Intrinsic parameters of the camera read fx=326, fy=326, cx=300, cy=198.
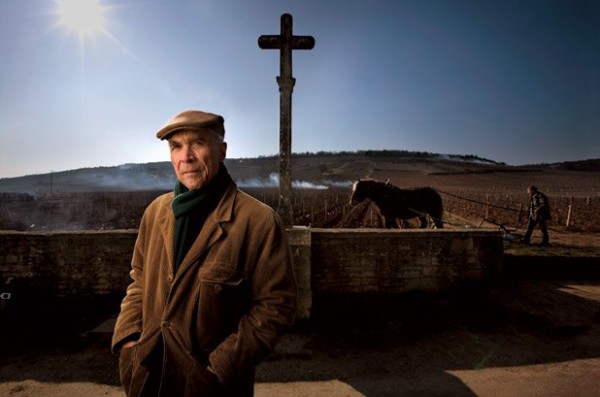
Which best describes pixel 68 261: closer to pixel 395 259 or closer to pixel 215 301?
pixel 215 301

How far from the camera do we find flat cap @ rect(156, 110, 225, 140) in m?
1.60

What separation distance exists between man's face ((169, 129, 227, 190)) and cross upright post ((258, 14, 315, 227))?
11.0ft

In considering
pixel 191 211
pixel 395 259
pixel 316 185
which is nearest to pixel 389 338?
pixel 395 259

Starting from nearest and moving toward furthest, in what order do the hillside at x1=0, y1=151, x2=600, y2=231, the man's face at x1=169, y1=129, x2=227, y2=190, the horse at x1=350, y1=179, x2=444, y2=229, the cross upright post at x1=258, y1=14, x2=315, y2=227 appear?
the man's face at x1=169, y1=129, x2=227, y2=190 → the cross upright post at x1=258, y1=14, x2=315, y2=227 → the horse at x1=350, y1=179, x2=444, y2=229 → the hillside at x1=0, y1=151, x2=600, y2=231

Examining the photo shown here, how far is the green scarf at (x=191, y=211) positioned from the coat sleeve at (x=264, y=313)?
325mm

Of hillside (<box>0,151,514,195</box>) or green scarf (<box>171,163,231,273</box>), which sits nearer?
green scarf (<box>171,163,231,273</box>)

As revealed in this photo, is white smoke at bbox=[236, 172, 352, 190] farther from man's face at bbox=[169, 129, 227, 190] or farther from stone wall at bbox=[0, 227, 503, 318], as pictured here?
man's face at bbox=[169, 129, 227, 190]

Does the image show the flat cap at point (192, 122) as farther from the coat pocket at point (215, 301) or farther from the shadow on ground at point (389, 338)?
the shadow on ground at point (389, 338)

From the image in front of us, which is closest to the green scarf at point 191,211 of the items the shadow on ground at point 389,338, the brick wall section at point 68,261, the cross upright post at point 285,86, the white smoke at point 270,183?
the shadow on ground at point 389,338

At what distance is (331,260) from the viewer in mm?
5961

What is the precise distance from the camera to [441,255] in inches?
243

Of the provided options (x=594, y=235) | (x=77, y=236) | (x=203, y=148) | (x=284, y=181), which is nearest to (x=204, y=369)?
(x=203, y=148)

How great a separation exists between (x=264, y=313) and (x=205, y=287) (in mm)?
306

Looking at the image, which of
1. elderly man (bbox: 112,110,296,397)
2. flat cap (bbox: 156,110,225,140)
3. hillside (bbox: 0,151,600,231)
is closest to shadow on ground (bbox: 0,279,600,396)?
elderly man (bbox: 112,110,296,397)
